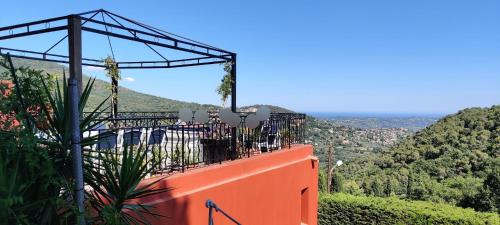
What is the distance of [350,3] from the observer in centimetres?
2378

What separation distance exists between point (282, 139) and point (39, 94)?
6202 millimetres

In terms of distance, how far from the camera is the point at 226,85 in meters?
8.20

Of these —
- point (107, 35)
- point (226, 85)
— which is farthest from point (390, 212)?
point (107, 35)

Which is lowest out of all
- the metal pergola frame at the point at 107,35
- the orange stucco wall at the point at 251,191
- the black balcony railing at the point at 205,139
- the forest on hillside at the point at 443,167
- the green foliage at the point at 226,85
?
the forest on hillside at the point at 443,167

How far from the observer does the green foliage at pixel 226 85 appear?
759 centimetres

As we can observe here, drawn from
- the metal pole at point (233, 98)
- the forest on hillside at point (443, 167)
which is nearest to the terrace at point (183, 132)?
the metal pole at point (233, 98)

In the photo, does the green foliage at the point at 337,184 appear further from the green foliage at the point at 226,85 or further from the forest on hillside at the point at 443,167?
the green foliage at the point at 226,85

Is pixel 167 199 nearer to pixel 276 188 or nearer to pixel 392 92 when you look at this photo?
pixel 276 188

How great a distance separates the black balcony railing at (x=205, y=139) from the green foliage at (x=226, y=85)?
0.89 meters

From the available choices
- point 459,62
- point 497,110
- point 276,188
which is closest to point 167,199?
point 276,188

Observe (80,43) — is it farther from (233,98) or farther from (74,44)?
(233,98)

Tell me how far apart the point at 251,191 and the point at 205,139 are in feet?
3.93

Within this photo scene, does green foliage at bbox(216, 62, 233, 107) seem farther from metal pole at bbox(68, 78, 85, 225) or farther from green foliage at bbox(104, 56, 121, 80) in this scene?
metal pole at bbox(68, 78, 85, 225)

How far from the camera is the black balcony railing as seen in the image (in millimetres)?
5446
